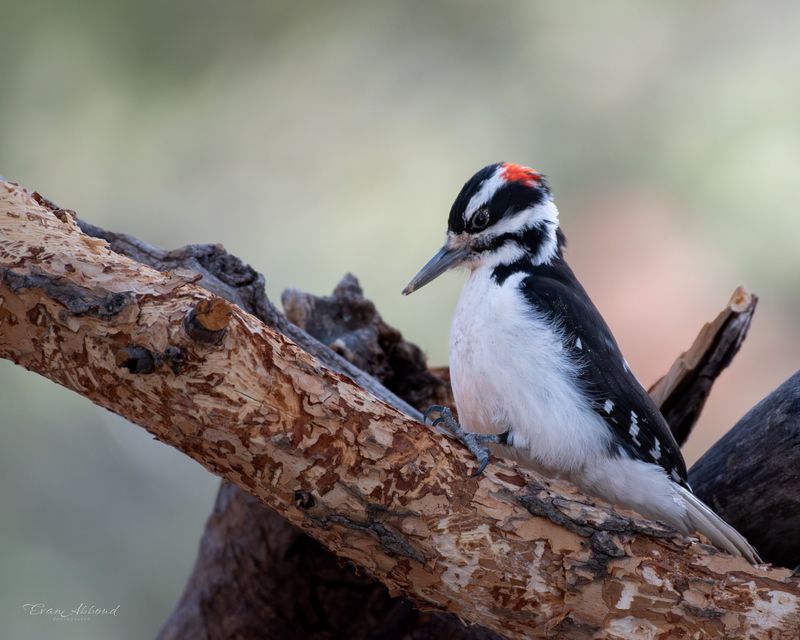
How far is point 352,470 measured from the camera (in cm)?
189

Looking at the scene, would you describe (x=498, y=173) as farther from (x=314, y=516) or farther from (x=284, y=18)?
(x=284, y=18)

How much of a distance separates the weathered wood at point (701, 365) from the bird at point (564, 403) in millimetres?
394

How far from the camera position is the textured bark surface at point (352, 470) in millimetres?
1756

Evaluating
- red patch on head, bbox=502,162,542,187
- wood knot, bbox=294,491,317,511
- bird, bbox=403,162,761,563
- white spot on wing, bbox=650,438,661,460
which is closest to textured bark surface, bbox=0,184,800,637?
wood knot, bbox=294,491,317,511

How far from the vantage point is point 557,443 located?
235 centimetres

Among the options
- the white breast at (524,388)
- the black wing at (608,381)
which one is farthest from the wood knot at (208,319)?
Answer: the black wing at (608,381)

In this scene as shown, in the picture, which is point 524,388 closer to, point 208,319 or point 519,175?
point 519,175

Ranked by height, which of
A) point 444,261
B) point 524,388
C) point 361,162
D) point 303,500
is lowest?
point 303,500

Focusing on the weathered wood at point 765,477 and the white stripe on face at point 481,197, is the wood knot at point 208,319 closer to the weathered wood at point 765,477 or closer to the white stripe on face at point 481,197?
the white stripe on face at point 481,197

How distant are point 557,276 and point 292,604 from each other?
1.33 metres

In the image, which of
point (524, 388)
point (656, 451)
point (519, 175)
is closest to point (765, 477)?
point (656, 451)

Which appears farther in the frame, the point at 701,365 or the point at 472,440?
the point at 701,365

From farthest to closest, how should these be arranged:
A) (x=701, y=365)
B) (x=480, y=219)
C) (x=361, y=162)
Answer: (x=361, y=162) → (x=701, y=365) → (x=480, y=219)

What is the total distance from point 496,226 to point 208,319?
1.28 metres
